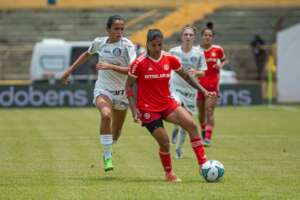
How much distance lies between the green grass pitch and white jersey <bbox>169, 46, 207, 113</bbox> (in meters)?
0.98

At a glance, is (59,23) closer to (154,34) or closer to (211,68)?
(211,68)

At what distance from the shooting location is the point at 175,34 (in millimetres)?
48625

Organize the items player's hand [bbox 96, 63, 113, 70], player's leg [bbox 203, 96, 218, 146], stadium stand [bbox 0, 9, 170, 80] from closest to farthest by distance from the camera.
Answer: player's hand [bbox 96, 63, 113, 70] → player's leg [bbox 203, 96, 218, 146] → stadium stand [bbox 0, 9, 170, 80]

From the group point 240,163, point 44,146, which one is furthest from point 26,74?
point 240,163

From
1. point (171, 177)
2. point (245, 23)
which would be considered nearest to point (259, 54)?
point (245, 23)

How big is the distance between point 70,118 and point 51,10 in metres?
20.6

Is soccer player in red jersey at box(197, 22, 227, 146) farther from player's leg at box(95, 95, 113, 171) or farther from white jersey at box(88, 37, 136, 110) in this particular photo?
player's leg at box(95, 95, 113, 171)

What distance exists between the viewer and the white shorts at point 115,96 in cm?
1517

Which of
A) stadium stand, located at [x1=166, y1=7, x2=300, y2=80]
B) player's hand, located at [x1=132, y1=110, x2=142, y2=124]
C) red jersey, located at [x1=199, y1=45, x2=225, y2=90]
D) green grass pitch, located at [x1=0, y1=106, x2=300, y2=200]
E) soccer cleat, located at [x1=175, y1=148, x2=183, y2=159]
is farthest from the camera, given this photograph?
stadium stand, located at [x1=166, y1=7, x2=300, y2=80]

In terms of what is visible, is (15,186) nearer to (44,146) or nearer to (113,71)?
(113,71)

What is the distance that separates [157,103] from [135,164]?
278cm

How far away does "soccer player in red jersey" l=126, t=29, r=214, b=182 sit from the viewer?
13.7 metres

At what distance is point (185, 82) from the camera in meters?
18.4

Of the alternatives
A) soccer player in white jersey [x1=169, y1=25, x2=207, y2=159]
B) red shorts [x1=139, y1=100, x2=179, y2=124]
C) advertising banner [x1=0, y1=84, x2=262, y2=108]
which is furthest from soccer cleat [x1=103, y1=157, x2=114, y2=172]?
advertising banner [x1=0, y1=84, x2=262, y2=108]
